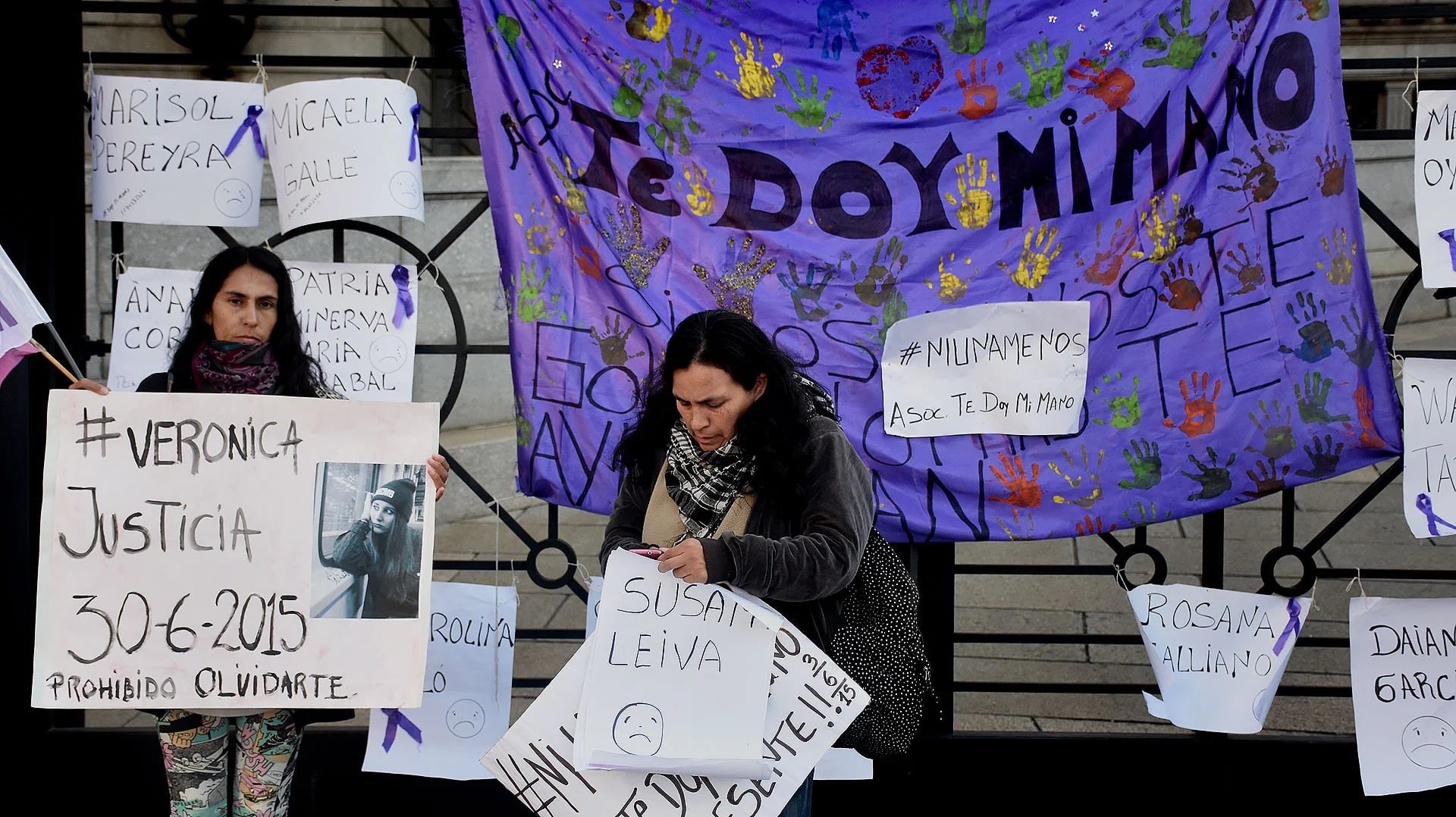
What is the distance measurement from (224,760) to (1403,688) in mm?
3248

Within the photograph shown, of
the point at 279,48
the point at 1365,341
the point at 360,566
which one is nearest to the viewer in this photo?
the point at 360,566

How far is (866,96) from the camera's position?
339 cm

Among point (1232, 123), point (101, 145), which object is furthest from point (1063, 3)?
point (101, 145)

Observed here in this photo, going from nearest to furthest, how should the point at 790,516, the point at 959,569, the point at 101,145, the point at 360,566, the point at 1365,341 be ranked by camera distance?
the point at 790,516 < the point at 360,566 < the point at 1365,341 < the point at 101,145 < the point at 959,569

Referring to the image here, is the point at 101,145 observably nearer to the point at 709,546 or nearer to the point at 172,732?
the point at 172,732

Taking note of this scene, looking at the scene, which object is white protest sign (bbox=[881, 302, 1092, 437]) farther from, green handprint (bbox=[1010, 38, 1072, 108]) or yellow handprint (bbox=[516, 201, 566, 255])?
yellow handprint (bbox=[516, 201, 566, 255])

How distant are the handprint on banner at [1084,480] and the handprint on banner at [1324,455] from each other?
1.86 feet

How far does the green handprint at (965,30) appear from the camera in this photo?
336 cm

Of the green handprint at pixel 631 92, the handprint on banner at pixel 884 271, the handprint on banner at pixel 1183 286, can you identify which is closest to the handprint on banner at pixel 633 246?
the green handprint at pixel 631 92

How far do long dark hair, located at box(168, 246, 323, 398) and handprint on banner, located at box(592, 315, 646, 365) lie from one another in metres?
0.85

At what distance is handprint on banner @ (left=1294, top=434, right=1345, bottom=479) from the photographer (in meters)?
Result: 3.29

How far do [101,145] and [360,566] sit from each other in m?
1.82

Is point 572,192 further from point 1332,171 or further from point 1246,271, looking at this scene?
point 1332,171

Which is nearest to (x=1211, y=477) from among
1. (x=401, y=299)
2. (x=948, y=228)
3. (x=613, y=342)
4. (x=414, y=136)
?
(x=948, y=228)
